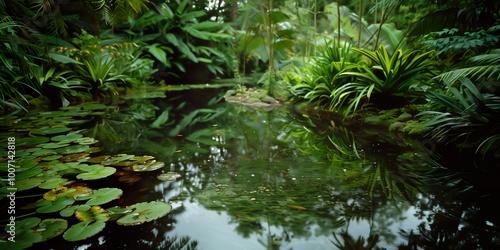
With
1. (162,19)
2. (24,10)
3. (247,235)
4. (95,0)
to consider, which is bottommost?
(247,235)

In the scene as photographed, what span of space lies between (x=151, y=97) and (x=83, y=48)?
145 centimetres

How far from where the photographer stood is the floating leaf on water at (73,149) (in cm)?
206

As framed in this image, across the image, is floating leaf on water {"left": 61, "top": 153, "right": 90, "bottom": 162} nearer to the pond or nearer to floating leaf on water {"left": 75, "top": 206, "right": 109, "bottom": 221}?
the pond

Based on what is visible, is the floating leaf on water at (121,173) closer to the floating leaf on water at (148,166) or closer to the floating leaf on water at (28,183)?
the floating leaf on water at (148,166)

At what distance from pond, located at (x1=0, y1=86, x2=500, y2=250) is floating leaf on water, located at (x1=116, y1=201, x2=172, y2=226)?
0.07ft

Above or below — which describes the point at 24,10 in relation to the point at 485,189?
above

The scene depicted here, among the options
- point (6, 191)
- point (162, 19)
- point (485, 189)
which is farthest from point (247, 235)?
point (162, 19)

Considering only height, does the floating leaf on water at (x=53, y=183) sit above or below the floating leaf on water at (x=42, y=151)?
below

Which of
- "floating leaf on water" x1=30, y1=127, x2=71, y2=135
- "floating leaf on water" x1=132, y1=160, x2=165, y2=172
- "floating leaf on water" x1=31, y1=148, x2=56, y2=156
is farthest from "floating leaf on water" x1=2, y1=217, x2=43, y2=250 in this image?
"floating leaf on water" x1=30, y1=127, x2=71, y2=135

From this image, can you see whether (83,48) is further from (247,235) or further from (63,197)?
(247,235)

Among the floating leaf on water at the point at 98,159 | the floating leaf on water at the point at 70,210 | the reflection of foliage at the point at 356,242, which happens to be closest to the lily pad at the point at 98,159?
the floating leaf on water at the point at 98,159

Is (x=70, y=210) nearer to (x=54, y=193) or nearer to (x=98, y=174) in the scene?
(x=54, y=193)

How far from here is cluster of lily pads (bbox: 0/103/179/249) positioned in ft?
3.76

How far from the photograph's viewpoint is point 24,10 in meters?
2.08
